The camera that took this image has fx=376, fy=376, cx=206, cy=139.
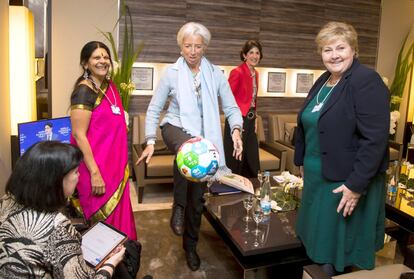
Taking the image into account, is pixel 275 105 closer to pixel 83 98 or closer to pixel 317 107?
pixel 317 107

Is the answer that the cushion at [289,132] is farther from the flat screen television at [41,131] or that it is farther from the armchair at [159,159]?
the flat screen television at [41,131]

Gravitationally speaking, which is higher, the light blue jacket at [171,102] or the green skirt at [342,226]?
the light blue jacket at [171,102]

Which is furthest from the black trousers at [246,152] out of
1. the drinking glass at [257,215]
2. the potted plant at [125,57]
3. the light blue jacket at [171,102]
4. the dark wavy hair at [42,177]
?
the dark wavy hair at [42,177]

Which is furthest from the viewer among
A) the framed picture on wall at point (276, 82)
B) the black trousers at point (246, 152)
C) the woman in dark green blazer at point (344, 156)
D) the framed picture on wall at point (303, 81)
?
the framed picture on wall at point (303, 81)

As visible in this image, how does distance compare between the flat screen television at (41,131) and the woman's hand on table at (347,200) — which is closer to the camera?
the woman's hand on table at (347,200)

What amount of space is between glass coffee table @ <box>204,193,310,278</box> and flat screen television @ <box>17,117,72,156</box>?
1.20m

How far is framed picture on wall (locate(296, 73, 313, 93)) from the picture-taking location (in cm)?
535

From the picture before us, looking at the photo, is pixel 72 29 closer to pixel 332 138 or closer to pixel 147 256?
pixel 147 256

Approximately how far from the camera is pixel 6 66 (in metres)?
2.86

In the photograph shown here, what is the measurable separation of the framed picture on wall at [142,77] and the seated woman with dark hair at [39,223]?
11.1 ft

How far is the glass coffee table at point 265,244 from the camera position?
2.11m

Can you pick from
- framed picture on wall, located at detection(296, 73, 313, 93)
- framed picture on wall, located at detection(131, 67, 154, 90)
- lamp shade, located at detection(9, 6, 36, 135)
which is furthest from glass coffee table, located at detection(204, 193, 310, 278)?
framed picture on wall, located at detection(296, 73, 313, 93)

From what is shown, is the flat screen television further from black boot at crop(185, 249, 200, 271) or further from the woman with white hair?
black boot at crop(185, 249, 200, 271)

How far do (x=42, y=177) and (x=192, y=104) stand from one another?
44.2 inches
